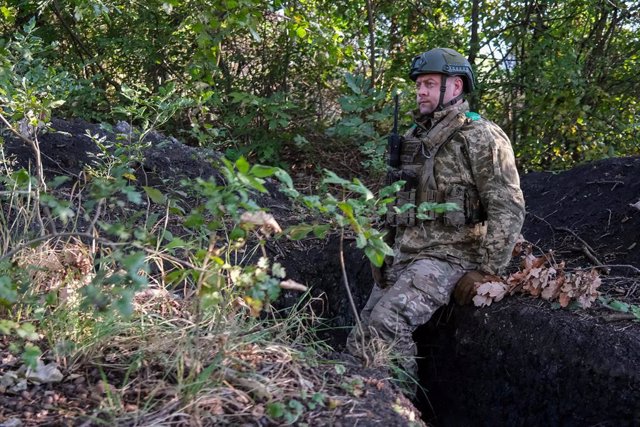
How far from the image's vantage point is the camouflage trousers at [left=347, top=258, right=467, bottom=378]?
3883 millimetres

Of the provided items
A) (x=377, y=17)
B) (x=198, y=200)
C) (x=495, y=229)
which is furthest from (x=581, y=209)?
(x=377, y=17)

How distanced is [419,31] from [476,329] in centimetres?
522

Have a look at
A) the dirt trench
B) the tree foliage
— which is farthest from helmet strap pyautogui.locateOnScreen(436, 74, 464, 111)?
the tree foliage

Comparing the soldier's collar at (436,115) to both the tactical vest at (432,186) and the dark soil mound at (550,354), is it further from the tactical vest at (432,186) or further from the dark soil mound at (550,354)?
the dark soil mound at (550,354)

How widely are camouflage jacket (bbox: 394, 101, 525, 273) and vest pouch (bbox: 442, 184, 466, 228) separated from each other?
0.02 meters

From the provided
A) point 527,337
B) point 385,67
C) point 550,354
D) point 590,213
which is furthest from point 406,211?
point 385,67

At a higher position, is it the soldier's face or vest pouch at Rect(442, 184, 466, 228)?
the soldier's face

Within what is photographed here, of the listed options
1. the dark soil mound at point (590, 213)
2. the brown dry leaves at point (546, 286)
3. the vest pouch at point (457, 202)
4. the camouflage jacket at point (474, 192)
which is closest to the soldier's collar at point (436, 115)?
the camouflage jacket at point (474, 192)

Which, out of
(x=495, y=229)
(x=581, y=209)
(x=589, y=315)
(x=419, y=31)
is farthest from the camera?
(x=419, y=31)

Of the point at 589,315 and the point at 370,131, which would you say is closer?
the point at 589,315

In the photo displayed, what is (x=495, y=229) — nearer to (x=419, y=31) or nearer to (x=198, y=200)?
(x=198, y=200)

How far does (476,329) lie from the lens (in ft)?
13.2

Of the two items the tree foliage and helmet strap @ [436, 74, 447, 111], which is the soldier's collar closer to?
helmet strap @ [436, 74, 447, 111]

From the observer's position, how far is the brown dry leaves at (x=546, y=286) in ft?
12.2
